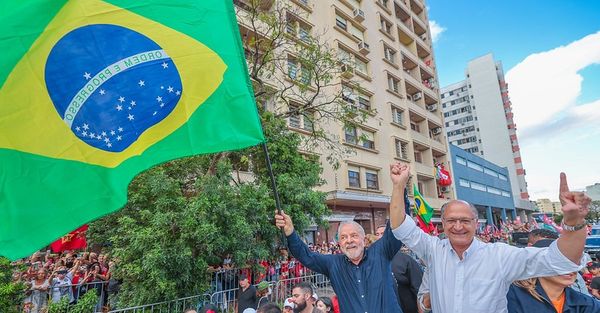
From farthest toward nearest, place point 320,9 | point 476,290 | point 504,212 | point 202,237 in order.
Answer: point 504,212 → point 320,9 → point 202,237 → point 476,290

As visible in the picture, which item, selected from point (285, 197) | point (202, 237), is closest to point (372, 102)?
point (285, 197)

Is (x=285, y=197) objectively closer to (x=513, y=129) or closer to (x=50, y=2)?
(x=50, y=2)

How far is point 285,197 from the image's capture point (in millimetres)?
9609

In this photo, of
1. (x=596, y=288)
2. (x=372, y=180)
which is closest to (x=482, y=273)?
(x=596, y=288)

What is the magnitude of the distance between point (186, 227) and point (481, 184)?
42547mm

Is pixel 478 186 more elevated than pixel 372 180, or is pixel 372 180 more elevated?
pixel 478 186

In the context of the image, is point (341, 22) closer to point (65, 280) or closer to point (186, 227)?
point (186, 227)

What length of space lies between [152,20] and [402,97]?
26.7m

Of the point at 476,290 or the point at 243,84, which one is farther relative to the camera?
the point at 243,84

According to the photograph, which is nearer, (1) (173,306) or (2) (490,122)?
(1) (173,306)

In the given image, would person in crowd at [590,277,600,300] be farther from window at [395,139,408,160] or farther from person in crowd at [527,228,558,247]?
window at [395,139,408,160]

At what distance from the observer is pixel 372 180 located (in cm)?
2238

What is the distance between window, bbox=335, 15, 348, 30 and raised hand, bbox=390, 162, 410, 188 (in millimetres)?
22436

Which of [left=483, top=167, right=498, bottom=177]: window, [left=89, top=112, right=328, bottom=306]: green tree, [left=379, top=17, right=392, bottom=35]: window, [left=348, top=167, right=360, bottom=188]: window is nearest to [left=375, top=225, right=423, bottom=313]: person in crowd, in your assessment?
[left=89, top=112, right=328, bottom=306]: green tree
